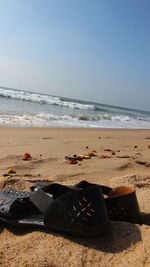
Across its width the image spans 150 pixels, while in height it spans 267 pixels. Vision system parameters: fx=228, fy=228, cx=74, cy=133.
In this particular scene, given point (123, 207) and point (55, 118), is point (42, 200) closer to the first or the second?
point (123, 207)

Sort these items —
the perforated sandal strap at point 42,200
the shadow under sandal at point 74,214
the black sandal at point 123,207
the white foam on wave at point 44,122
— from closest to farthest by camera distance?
1. the shadow under sandal at point 74,214
2. the perforated sandal strap at point 42,200
3. the black sandal at point 123,207
4. the white foam on wave at point 44,122

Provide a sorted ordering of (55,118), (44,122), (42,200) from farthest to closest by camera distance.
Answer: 1. (55,118)
2. (44,122)
3. (42,200)

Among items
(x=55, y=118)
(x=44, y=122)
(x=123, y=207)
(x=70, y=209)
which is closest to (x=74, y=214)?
(x=70, y=209)

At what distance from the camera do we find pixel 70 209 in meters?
1.38

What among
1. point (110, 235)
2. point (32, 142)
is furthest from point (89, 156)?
point (110, 235)

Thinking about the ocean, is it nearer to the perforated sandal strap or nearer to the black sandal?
the perforated sandal strap

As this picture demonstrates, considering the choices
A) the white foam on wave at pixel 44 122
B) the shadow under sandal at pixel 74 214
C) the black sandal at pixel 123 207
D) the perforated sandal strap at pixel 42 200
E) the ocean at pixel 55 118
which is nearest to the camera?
the shadow under sandal at pixel 74 214

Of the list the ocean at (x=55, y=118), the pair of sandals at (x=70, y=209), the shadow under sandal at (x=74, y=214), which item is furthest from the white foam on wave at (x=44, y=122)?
the shadow under sandal at (x=74, y=214)

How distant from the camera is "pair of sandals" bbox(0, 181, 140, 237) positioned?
53.9 inches

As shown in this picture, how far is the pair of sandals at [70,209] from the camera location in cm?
137

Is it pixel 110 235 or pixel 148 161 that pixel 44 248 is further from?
pixel 148 161

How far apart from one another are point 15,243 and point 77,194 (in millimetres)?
465

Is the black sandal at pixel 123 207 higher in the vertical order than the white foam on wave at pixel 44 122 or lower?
higher

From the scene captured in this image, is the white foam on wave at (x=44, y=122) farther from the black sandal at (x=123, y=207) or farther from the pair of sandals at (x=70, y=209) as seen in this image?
the black sandal at (x=123, y=207)
